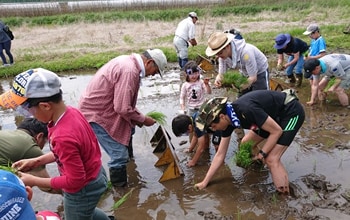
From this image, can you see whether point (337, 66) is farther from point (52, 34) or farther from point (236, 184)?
point (52, 34)

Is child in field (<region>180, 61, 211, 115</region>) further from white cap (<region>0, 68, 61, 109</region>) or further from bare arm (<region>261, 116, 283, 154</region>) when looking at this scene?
white cap (<region>0, 68, 61, 109</region>)

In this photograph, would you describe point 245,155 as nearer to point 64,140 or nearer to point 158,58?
point 158,58

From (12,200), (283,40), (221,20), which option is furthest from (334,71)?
(221,20)

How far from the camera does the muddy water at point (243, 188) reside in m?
3.88

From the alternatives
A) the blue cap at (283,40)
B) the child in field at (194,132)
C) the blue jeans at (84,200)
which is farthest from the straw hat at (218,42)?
the blue cap at (283,40)

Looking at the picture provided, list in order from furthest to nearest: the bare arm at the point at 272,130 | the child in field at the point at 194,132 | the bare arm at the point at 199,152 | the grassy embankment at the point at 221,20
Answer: the grassy embankment at the point at 221,20 < the bare arm at the point at 199,152 < the child in field at the point at 194,132 < the bare arm at the point at 272,130

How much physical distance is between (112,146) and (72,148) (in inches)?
72.7

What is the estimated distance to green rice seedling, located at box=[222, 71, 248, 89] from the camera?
17.9 feet

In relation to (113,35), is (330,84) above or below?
above

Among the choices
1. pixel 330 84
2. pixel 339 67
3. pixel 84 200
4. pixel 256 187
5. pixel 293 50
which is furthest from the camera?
pixel 293 50

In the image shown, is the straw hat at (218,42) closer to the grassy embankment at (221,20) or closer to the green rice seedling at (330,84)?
the green rice seedling at (330,84)

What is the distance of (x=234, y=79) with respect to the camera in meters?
5.63

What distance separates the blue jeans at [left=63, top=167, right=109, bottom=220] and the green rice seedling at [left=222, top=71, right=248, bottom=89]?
3.19 metres

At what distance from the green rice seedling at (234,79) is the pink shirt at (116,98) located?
1.97 m
